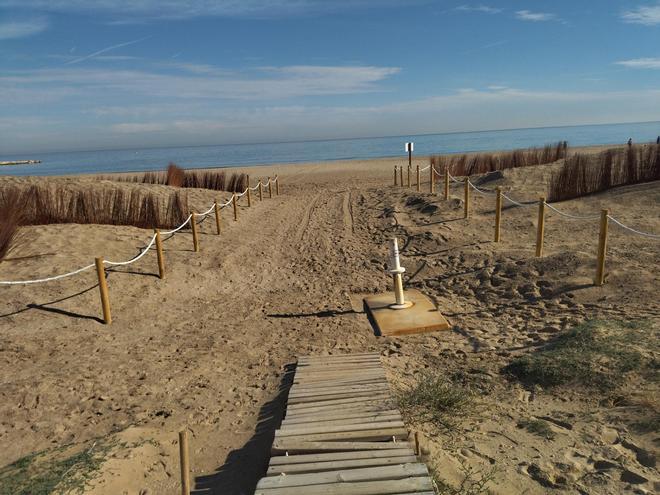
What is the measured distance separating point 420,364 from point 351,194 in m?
13.5

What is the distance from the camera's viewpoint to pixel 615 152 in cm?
1255

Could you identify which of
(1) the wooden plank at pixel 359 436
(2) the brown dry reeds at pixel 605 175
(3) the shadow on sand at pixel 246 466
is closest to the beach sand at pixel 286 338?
(3) the shadow on sand at pixel 246 466

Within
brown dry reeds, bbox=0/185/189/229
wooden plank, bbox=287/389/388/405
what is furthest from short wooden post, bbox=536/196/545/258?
brown dry reeds, bbox=0/185/189/229

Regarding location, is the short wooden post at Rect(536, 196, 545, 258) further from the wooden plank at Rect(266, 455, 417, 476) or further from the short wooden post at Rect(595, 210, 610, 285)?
the wooden plank at Rect(266, 455, 417, 476)

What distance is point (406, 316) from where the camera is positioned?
20.1ft

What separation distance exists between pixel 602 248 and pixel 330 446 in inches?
183

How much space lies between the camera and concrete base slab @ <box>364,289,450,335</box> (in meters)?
5.75

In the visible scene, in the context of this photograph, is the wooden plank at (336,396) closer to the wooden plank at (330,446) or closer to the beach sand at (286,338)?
the beach sand at (286,338)

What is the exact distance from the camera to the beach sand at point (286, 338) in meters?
3.39

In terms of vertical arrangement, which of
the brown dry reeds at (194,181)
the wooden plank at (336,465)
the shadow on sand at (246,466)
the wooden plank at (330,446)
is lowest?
the shadow on sand at (246,466)

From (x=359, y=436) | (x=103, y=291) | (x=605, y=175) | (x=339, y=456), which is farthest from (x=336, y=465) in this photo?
(x=605, y=175)

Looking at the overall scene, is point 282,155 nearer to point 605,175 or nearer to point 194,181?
point 194,181

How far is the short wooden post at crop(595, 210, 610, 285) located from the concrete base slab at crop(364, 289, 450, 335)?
2.09 meters

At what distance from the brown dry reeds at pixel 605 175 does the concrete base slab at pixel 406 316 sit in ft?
22.1
